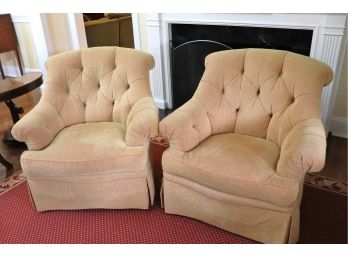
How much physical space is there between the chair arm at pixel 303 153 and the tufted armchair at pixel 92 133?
0.67 m

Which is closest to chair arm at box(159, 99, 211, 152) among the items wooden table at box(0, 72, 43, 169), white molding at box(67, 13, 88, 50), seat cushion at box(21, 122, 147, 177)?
seat cushion at box(21, 122, 147, 177)

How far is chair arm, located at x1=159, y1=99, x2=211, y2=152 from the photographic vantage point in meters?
1.63

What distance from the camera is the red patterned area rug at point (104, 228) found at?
168 centimetres

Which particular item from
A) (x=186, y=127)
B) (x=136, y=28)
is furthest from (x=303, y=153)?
(x=136, y=28)

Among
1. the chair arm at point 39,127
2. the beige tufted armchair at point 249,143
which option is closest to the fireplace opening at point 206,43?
the beige tufted armchair at point 249,143

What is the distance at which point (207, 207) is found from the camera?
1657 mm

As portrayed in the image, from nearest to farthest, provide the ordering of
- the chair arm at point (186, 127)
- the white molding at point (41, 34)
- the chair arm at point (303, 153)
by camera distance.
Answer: the chair arm at point (303, 153)
the chair arm at point (186, 127)
the white molding at point (41, 34)

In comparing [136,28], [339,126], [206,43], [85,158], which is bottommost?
[339,126]

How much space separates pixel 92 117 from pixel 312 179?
4.94 feet

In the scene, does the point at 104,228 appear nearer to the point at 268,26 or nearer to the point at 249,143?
the point at 249,143

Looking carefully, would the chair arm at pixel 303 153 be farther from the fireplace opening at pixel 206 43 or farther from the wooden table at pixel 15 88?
the wooden table at pixel 15 88

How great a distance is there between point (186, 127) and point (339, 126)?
1.58 m

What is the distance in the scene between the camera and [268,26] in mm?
2398

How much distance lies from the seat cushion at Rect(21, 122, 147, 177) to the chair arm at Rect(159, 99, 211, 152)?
0.18m
